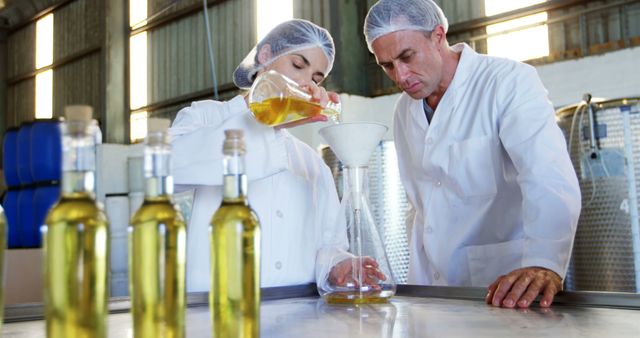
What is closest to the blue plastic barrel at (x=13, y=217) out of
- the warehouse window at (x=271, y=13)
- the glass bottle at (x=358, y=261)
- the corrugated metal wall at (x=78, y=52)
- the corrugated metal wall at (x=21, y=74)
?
the warehouse window at (x=271, y=13)

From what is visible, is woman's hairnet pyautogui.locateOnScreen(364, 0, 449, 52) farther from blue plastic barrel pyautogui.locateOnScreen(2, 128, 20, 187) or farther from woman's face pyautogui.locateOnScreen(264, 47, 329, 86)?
blue plastic barrel pyautogui.locateOnScreen(2, 128, 20, 187)

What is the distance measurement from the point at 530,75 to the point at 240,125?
0.87 metres

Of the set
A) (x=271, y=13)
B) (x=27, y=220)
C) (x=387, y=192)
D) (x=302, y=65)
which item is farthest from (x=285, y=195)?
(x=271, y=13)

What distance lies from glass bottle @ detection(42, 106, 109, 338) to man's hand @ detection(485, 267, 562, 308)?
81 cm

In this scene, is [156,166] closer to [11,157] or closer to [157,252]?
[157,252]

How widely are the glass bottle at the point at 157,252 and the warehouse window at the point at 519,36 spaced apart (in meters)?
4.99

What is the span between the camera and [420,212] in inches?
79.8

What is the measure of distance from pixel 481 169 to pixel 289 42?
2.05ft

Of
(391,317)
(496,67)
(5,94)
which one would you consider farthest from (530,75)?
(5,94)

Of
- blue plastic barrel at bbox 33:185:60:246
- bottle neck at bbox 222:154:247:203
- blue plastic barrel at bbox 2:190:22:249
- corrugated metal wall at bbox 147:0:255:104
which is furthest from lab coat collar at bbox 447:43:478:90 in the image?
corrugated metal wall at bbox 147:0:255:104

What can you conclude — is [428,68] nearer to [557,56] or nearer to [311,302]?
A: [311,302]

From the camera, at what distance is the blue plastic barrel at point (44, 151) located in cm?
523

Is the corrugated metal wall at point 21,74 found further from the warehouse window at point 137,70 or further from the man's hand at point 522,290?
the man's hand at point 522,290

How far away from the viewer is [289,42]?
5.63ft
